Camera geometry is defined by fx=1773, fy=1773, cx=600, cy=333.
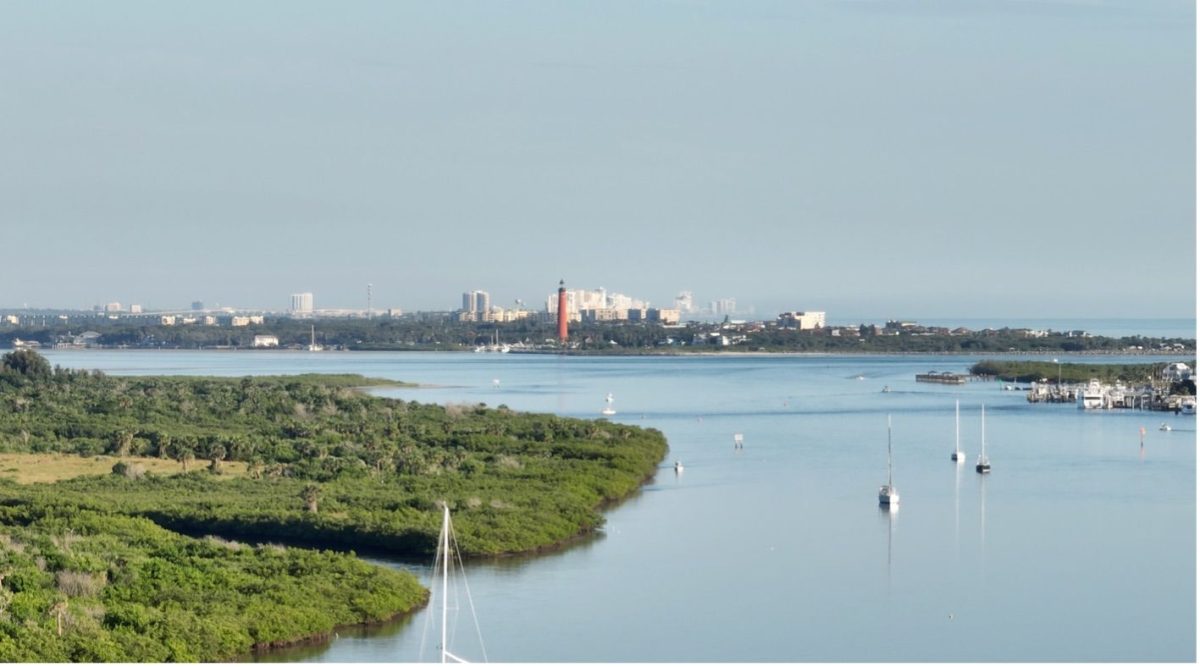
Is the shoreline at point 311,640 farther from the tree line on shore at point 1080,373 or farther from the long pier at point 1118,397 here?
the tree line on shore at point 1080,373

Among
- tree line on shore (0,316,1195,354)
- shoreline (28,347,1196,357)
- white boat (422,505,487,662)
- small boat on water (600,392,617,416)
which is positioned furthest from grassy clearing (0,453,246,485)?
tree line on shore (0,316,1195,354)

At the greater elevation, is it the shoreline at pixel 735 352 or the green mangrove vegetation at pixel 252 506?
the shoreline at pixel 735 352

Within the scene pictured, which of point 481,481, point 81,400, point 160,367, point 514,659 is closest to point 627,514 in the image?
point 481,481

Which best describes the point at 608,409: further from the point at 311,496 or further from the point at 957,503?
the point at 311,496

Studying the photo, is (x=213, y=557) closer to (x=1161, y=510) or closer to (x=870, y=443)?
(x=1161, y=510)

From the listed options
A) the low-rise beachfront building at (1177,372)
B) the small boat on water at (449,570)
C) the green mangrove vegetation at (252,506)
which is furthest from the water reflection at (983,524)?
the low-rise beachfront building at (1177,372)

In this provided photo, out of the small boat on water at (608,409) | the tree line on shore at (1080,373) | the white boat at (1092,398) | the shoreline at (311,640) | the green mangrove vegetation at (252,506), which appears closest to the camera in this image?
the green mangrove vegetation at (252,506)
